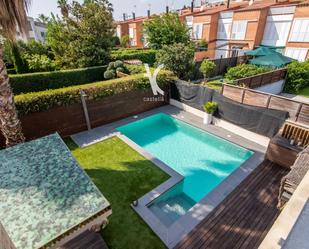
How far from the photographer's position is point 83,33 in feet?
58.6

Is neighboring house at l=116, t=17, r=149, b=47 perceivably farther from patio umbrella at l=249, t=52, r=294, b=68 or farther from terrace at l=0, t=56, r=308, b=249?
terrace at l=0, t=56, r=308, b=249

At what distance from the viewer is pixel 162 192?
6.15 metres

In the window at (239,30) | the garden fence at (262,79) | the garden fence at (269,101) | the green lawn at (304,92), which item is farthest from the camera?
the window at (239,30)

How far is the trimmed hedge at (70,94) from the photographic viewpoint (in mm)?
8023

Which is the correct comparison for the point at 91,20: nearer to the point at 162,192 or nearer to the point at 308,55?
the point at 162,192

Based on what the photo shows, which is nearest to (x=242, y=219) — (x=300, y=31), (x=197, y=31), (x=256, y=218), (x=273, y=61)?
(x=256, y=218)

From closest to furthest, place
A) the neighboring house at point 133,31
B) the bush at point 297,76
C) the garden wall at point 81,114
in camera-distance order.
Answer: the garden wall at point 81,114, the bush at point 297,76, the neighboring house at point 133,31

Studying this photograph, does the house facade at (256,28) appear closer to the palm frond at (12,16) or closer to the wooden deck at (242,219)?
the wooden deck at (242,219)

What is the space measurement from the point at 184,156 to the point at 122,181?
11.3 ft

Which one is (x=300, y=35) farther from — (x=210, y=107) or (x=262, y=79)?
(x=210, y=107)

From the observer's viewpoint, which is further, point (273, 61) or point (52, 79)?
point (52, 79)

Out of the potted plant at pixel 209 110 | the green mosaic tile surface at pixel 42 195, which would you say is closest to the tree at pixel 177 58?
the potted plant at pixel 209 110

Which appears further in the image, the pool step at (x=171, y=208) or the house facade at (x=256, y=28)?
the house facade at (x=256, y=28)

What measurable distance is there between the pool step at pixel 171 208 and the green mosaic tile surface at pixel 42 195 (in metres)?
2.65
